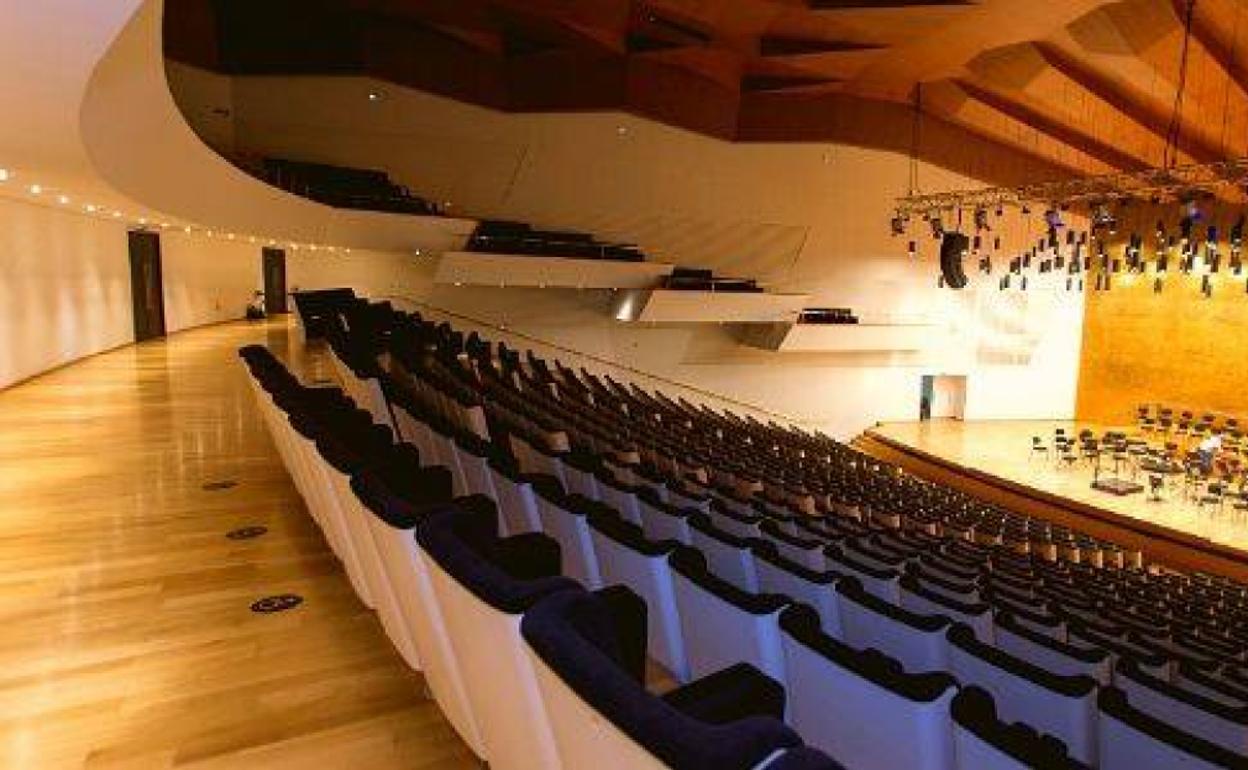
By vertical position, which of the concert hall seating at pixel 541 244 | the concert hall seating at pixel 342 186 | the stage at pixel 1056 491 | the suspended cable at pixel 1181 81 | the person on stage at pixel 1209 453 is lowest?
the stage at pixel 1056 491

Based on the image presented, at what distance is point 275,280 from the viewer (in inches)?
608

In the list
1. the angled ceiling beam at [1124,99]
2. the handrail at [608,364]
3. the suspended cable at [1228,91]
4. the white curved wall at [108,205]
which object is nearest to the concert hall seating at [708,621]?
the white curved wall at [108,205]

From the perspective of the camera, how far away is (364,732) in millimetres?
1736

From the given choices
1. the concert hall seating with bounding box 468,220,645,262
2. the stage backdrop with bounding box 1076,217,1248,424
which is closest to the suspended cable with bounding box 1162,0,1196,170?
the stage backdrop with bounding box 1076,217,1248,424

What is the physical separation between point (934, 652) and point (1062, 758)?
67 centimetres

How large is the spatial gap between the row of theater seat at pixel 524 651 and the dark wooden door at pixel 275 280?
47.7 ft

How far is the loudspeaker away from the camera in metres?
9.87

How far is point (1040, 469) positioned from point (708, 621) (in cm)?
882

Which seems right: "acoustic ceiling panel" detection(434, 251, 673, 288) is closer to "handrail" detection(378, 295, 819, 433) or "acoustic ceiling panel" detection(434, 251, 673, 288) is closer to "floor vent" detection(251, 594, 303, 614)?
"handrail" detection(378, 295, 819, 433)

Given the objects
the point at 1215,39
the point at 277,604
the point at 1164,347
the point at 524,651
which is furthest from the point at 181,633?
the point at 1164,347

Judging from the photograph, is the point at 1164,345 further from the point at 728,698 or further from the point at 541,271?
the point at 728,698

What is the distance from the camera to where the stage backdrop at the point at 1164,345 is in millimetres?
10430

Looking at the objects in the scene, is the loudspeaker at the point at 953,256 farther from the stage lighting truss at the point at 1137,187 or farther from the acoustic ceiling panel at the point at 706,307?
the acoustic ceiling panel at the point at 706,307

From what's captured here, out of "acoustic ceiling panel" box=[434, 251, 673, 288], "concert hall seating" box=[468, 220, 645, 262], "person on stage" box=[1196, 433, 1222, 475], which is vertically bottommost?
"person on stage" box=[1196, 433, 1222, 475]
